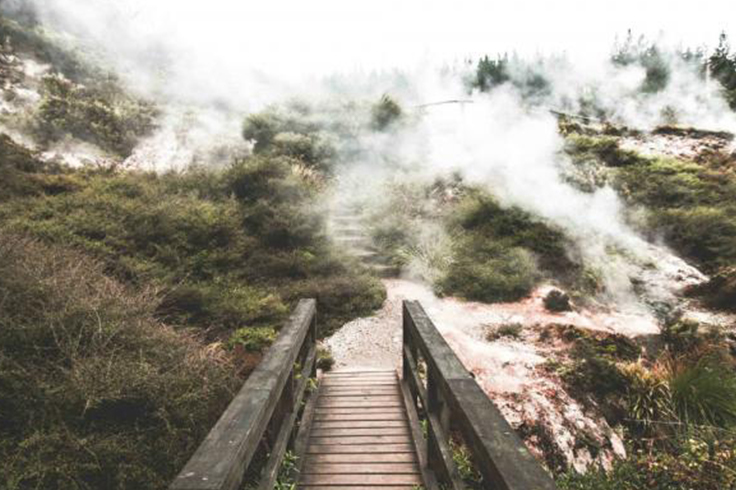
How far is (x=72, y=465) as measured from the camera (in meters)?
2.06

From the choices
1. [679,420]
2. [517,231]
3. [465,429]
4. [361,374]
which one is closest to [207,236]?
[361,374]

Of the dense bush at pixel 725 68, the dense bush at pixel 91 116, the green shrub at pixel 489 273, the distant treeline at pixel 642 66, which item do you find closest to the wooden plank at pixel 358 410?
the green shrub at pixel 489 273

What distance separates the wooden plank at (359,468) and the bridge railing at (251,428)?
25cm

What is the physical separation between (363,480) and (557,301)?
5549 millimetres

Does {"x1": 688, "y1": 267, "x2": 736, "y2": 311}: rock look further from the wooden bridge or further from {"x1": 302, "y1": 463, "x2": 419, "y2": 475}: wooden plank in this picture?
{"x1": 302, "y1": 463, "x2": 419, "y2": 475}: wooden plank

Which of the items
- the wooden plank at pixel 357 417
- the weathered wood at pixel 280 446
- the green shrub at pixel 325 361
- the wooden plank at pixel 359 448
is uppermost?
the weathered wood at pixel 280 446

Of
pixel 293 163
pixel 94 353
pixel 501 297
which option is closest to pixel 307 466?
pixel 94 353

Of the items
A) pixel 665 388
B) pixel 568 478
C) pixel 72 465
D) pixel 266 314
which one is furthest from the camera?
pixel 266 314

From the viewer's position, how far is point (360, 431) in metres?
3.11

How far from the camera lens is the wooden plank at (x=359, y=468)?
8.48 ft

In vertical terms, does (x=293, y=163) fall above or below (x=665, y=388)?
above

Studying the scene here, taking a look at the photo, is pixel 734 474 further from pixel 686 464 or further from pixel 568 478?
pixel 568 478

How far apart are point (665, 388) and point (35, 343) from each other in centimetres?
596

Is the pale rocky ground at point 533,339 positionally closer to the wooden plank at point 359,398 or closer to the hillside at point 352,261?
the hillside at point 352,261
